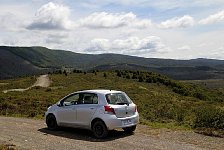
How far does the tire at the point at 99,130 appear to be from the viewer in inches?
527

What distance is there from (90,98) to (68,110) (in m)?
1.18

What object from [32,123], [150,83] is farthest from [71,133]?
[150,83]

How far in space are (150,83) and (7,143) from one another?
69378mm

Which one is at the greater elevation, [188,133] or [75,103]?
[75,103]

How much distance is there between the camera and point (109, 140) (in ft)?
43.0

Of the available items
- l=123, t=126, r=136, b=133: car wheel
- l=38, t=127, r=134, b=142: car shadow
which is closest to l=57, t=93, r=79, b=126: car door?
l=38, t=127, r=134, b=142: car shadow

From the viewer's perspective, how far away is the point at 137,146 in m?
11.9

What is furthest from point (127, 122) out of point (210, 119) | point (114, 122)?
point (210, 119)

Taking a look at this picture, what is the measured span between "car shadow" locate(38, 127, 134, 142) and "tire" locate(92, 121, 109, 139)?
0.18 metres

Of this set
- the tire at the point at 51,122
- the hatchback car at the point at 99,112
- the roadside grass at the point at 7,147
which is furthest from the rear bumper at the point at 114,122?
the roadside grass at the point at 7,147

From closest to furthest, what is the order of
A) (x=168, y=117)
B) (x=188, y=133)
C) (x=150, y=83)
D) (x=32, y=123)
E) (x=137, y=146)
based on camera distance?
(x=137, y=146) → (x=188, y=133) → (x=32, y=123) → (x=168, y=117) → (x=150, y=83)

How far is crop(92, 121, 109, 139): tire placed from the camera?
1340cm

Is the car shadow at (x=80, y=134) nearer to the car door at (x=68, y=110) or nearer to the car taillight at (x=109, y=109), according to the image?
the car door at (x=68, y=110)

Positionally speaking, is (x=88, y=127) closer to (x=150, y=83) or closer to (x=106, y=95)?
(x=106, y=95)
